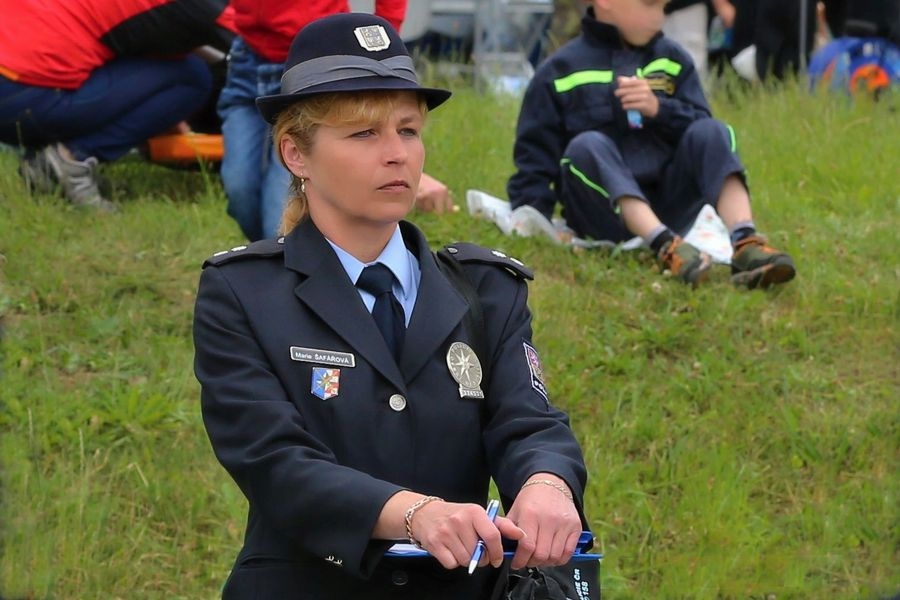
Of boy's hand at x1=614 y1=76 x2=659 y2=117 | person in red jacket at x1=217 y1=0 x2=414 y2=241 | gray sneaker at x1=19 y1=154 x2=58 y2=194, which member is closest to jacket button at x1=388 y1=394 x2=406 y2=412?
person in red jacket at x1=217 y1=0 x2=414 y2=241

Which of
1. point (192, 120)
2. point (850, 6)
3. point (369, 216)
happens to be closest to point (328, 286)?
point (369, 216)

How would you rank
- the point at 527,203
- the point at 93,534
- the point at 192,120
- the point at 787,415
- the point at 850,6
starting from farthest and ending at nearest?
the point at 850,6 < the point at 192,120 < the point at 527,203 < the point at 787,415 < the point at 93,534

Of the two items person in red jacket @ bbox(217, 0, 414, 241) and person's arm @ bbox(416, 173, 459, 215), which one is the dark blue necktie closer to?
person in red jacket @ bbox(217, 0, 414, 241)

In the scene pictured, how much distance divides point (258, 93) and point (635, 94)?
1.61m

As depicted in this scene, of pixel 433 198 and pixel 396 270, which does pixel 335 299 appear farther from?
pixel 433 198

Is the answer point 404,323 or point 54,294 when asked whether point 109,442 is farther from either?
point 404,323

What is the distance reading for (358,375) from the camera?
10.0 ft

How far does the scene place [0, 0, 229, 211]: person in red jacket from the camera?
22.8 ft

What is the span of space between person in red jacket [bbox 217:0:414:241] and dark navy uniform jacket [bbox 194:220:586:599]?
2.47m

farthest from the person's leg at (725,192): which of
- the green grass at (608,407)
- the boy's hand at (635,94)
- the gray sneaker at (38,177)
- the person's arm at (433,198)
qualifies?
the gray sneaker at (38,177)

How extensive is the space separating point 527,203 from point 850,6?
4.07 metres

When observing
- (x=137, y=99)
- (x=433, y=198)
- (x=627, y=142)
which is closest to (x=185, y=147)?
(x=137, y=99)

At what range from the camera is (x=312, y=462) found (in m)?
2.91

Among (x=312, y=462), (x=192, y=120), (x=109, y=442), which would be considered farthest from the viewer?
(x=192, y=120)
